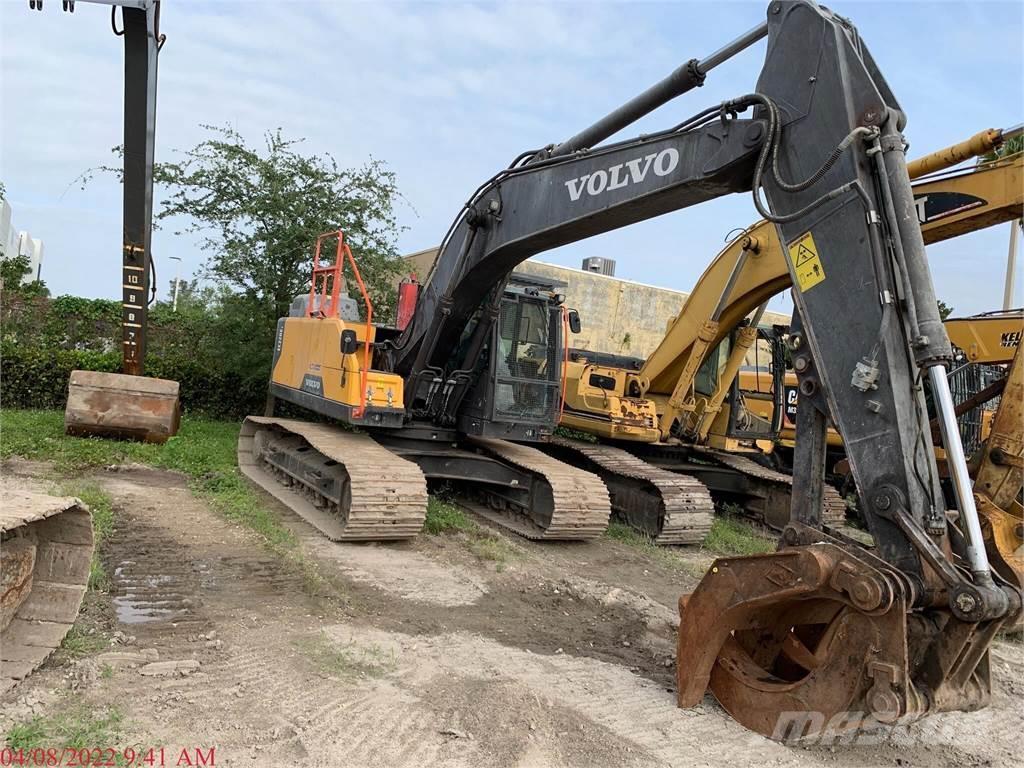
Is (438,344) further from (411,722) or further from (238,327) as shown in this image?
(238,327)

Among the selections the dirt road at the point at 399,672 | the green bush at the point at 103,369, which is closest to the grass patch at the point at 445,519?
the dirt road at the point at 399,672

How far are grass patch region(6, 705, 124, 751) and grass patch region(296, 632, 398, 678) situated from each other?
102 centimetres

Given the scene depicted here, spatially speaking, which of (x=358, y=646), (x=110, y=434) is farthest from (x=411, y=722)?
(x=110, y=434)

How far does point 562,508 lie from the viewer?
7.38 meters

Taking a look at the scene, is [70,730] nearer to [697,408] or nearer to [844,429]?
[844,429]

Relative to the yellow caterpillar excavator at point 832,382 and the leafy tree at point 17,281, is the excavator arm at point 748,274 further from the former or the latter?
the leafy tree at point 17,281

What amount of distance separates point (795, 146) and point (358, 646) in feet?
11.6

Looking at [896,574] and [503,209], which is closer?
[896,574]

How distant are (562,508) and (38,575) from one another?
4.42 metres

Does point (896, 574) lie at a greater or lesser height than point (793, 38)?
lesser

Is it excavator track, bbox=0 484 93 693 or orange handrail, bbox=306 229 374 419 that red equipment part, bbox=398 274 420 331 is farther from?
excavator track, bbox=0 484 93 693

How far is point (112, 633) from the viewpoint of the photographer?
418cm

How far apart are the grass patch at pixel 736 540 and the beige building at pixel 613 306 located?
13047 millimetres

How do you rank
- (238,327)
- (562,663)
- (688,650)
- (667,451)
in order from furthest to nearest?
(238,327) → (667,451) → (562,663) → (688,650)
